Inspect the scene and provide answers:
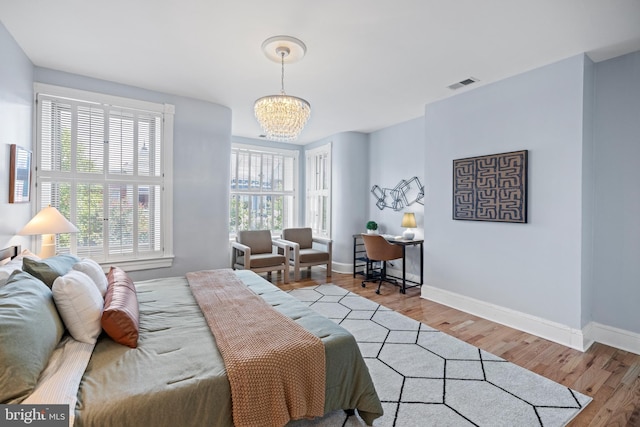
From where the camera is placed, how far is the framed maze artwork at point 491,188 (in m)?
3.04

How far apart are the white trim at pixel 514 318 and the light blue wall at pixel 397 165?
0.92m

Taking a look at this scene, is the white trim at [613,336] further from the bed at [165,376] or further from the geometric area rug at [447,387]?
the bed at [165,376]

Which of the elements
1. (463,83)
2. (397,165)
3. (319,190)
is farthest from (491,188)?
(319,190)

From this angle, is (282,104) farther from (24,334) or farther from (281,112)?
(24,334)

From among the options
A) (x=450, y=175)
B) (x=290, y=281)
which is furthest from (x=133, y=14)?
(x=290, y=281)

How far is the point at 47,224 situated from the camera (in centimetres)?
263

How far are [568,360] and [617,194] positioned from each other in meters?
1.53

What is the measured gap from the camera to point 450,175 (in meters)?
3.74

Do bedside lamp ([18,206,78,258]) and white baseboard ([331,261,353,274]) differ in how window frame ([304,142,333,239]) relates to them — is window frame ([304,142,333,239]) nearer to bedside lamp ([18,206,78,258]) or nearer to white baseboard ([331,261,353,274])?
white baseboard ([331,261,353,274])

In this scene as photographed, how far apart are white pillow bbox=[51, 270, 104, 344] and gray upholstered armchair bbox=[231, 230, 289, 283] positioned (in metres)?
2.86

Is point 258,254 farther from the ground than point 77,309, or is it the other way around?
point 77,309

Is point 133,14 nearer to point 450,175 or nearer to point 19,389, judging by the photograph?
point 19,389

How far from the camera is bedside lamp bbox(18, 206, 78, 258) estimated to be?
2.57m

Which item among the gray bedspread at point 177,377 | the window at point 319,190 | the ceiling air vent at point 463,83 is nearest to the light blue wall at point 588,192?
the ceiling air vent at point 463,83
